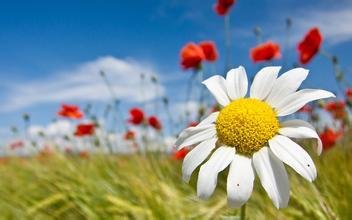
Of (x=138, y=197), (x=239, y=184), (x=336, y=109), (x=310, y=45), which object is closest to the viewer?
(x=239, y=184)

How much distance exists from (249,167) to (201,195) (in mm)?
93

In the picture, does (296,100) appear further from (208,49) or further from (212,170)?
(208,49)

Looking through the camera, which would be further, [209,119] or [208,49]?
[208,49]

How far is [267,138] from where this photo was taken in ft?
2.95

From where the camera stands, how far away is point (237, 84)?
101 centimetres

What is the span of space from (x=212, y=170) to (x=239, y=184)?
6cm

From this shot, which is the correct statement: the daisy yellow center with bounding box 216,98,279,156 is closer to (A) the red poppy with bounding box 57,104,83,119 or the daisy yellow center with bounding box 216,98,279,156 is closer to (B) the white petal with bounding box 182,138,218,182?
(B) the white petal with bounding box 182,138,218,182

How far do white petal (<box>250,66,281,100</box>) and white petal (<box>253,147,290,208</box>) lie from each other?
139mm

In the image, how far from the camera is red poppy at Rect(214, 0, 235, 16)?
3.08 metres

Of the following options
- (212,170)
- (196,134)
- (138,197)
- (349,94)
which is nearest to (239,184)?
(212,170)

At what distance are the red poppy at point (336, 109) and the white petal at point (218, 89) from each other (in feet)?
10.6

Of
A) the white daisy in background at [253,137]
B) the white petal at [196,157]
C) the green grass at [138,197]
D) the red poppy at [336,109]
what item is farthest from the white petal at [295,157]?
the red poppy at [336,109]

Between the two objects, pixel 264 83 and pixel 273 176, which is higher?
pixel 264 83

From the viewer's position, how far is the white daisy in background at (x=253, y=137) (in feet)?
2.69
